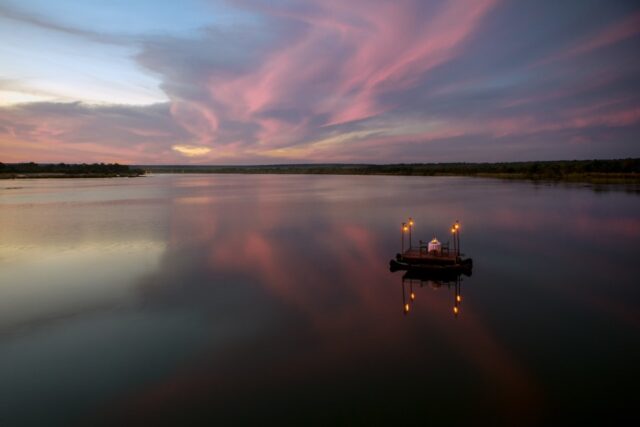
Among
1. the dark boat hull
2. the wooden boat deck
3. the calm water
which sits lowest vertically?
the calm water

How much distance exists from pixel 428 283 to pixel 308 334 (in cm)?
823

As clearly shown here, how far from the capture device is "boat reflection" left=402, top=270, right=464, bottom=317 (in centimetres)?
1722

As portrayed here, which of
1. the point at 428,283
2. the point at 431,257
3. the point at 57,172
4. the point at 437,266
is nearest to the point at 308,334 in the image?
the point at 428,283

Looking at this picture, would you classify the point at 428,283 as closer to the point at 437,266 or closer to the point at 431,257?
the point at 437,266

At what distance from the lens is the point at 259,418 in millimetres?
9328

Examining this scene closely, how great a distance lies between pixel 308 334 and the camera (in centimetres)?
1380

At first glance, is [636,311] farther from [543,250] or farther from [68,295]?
[68,295]

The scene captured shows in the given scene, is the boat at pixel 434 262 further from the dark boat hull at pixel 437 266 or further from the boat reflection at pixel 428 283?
the boat reflection at pixel 428 283

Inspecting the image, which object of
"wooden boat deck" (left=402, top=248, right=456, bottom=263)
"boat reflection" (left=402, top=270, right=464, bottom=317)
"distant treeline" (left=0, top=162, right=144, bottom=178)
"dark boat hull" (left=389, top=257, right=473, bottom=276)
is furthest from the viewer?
"distant treeline" (left=0, top=162, right=144, bottom=178)

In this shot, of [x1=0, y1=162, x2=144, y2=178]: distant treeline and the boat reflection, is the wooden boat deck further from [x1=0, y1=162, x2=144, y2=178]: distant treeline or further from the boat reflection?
[x1=0, y1=162, x2=144, y2=178]: distant treeline

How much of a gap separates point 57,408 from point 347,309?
389 inches

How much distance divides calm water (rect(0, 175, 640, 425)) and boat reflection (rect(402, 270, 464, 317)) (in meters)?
0.19

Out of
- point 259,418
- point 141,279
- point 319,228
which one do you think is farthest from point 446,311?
point 319,228

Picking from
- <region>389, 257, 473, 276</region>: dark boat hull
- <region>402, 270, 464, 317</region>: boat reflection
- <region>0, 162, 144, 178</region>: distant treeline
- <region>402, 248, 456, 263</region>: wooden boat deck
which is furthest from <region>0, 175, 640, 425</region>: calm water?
<region>0, 162, 144, 178</region>: distant treeline
